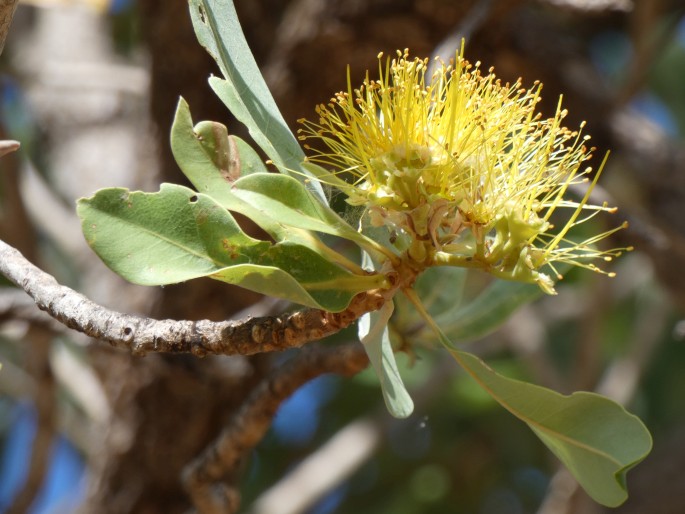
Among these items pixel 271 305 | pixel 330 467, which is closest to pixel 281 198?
pixel 271 305

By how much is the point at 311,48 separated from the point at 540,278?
1.28 meters

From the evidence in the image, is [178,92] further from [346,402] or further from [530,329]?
[346,402]

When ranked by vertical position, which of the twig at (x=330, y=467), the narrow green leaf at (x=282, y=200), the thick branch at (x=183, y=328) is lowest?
the twig at (x=330, y=467)

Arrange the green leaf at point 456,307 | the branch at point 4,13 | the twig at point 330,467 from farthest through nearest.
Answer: the twig at point 330,467
the green leaf at point 456,307
the branch at point 4,13

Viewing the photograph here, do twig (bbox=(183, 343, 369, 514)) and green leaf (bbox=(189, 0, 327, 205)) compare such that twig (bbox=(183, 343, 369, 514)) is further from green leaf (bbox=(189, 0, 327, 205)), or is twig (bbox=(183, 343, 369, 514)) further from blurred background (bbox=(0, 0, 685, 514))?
green leaf (bbox=(189, 0, 327, 205))

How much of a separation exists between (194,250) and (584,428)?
15.2 inches

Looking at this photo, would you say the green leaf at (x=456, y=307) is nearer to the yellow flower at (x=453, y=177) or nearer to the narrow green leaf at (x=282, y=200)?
the yellow flower at (x=453, y=177)

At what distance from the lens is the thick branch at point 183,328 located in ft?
2.67

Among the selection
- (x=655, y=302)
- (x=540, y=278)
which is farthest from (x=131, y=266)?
(x=655, y=302)

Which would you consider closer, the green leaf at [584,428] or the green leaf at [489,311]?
the green leaf at [584,428]

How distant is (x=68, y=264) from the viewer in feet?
9.90

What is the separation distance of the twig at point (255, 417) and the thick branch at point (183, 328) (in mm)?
364

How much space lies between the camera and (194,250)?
2.71 feet

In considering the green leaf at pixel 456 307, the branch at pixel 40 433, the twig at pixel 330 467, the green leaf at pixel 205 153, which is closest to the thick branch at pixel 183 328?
the green leaf at pixel 205 153
